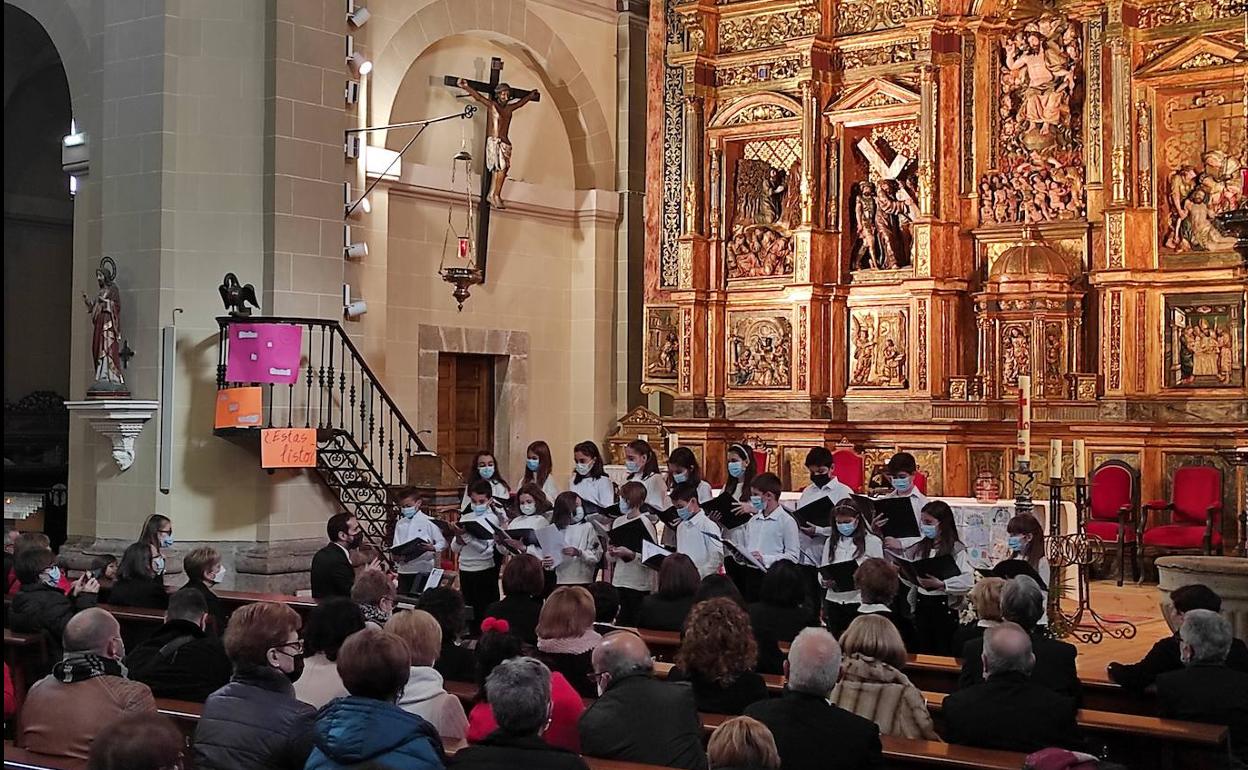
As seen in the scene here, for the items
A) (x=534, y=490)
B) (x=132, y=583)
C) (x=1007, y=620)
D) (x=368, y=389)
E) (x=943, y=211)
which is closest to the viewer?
(x=1007, y=620)

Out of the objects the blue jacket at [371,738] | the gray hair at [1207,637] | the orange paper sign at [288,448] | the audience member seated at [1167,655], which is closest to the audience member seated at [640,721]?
the blue jacket at [371,738]

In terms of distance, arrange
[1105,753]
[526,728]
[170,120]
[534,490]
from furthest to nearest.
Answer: [170,120] < [534,490] < [1105,753] < [526,728]

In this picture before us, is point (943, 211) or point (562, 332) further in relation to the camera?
point (562, 332)

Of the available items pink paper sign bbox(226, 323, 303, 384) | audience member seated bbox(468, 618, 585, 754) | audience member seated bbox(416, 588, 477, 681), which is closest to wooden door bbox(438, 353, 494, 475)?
pink paper sign bbox(226, 323, 303, 384)

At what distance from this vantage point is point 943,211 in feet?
47.2

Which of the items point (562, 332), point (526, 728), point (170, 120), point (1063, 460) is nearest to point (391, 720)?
point (526, 728)

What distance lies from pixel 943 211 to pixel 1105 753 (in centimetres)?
1010

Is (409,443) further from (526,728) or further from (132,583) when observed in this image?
(526,728)

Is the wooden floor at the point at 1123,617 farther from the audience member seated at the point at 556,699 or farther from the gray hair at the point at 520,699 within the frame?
the gray hair at the point at 520,699

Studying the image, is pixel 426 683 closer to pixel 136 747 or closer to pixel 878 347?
pixel 136 747

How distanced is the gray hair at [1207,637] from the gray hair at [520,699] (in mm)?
2617

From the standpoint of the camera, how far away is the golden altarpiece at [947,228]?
13.2m

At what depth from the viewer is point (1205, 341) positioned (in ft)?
43.0

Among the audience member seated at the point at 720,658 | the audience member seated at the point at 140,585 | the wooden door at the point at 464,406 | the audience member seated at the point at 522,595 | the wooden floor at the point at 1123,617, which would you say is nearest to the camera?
the audience member seated at the point at 720,658
